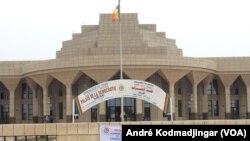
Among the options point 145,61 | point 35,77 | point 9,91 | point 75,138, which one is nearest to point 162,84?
point 145,61

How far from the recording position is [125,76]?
54.9m

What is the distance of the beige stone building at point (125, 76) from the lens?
53.6 metres

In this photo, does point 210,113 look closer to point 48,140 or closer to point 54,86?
point 54,86

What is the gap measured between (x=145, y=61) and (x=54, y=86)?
13.8 meters

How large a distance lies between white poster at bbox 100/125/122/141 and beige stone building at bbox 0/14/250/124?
28.6 metres

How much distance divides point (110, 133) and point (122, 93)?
7.34 meters

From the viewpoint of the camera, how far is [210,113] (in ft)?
211

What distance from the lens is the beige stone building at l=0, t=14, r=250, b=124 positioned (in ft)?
176

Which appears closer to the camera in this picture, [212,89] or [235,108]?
[212,89]

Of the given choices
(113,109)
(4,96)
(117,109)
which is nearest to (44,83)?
(113,109)

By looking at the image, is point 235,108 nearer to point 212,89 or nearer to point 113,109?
point 212,89

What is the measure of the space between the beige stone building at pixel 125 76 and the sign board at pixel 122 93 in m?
21.6

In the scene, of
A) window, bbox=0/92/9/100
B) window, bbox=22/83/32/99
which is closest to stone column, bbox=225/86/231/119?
window, bbox=22/83/32/99

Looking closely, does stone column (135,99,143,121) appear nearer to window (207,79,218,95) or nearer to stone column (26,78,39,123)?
window (207,79,218,95)
